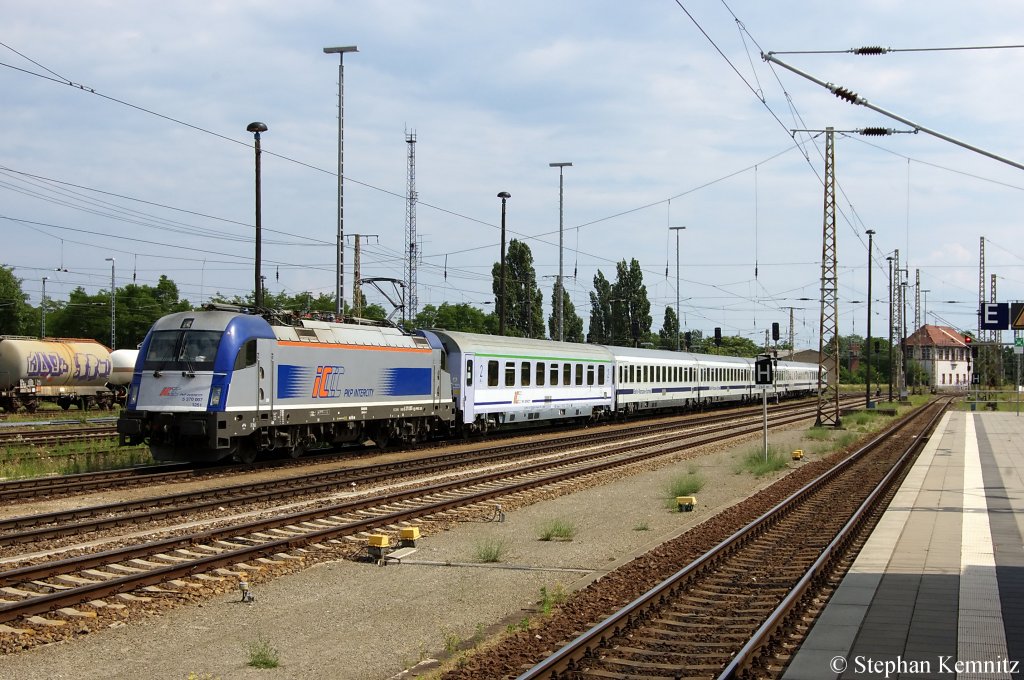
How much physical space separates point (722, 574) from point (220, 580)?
19.5 ft

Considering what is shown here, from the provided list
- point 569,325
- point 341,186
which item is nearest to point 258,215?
point 341,186

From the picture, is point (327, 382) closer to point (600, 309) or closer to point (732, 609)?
point (732, 609)

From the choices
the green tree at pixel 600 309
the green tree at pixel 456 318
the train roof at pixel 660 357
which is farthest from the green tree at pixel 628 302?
the train roof at pixel 660 357

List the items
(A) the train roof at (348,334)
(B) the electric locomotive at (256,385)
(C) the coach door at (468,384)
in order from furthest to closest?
(C) the coach door at (468,384) < (A) the train roof at (348,334) < (B) the electric locomotive at (256,385)

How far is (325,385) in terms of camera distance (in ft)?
77.2

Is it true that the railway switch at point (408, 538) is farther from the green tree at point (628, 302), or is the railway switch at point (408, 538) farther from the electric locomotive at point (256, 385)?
the green tree at point (628, 302)

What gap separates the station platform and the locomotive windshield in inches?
524

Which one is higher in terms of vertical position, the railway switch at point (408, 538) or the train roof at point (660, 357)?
the train roof at point (660, 357)

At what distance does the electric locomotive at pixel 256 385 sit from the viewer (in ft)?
66.0

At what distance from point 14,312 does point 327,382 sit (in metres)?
66.6

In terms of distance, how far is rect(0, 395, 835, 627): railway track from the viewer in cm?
1024

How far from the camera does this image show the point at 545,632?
905 centimetres

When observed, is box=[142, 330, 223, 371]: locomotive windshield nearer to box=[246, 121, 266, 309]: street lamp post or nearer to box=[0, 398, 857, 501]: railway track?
box=[0, 398, 857, 501]: railway track

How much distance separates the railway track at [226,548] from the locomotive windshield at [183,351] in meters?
3.91
